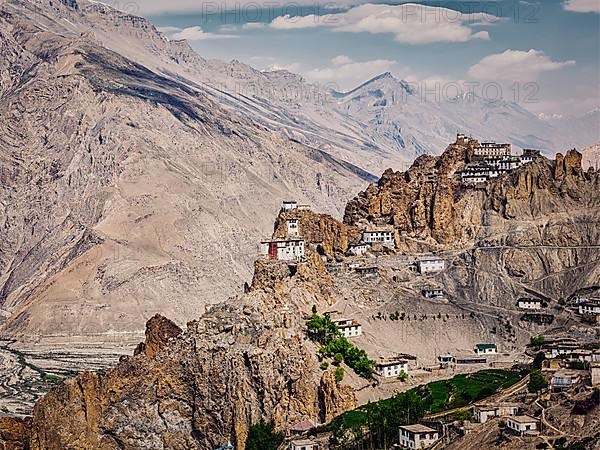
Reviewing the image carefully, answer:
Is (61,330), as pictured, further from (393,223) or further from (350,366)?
(350,366)

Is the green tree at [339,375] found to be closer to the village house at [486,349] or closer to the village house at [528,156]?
the village house at [486,349]

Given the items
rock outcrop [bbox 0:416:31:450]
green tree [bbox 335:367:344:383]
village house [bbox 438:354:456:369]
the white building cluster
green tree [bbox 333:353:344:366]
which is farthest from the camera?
the white building cluster

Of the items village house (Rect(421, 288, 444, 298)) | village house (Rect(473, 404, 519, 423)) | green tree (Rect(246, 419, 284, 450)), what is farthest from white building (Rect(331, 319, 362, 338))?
village house (Rect(473, 404, 519, 423))

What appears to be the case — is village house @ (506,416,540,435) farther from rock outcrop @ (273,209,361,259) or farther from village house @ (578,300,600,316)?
rock outcrop @ (273,209,361,259)

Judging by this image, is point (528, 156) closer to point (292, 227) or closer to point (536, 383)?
point (292, 227)

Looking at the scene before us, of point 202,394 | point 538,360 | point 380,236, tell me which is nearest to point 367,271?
point 380,236

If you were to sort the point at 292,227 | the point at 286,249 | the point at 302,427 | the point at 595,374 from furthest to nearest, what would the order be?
1. the point at 292,227
2. the point at 286,249
3. the point at 302,427
4. the point at 595,374
